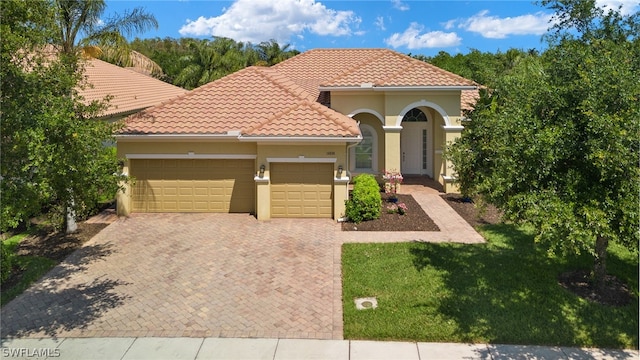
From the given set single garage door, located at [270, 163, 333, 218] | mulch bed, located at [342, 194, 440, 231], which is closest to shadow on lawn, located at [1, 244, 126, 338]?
single garage door, located at [270, 163, 333, 218]

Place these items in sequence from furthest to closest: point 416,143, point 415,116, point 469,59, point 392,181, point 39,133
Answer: point 469,59 → point 416,143 → point 415,116 → point 392,181 → point 39,133

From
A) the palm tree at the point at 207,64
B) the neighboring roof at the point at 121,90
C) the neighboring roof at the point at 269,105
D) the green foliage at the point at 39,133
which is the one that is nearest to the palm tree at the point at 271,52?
the palm tree at the point at 207,64

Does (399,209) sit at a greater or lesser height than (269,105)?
lesser

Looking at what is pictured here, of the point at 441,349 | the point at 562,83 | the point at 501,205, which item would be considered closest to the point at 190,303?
the point at 441,349

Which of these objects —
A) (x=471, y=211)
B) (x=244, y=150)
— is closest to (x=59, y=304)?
(x=244, y=150)

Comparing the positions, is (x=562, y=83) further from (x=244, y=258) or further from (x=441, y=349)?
(x=244, y=258)

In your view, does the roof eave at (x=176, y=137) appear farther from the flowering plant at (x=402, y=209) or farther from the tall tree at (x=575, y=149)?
the tall tree at (x=575, y=149)

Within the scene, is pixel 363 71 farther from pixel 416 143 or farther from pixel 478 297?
pixel 478 297

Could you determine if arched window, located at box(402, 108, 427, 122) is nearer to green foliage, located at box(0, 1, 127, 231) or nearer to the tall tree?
the tall tree
